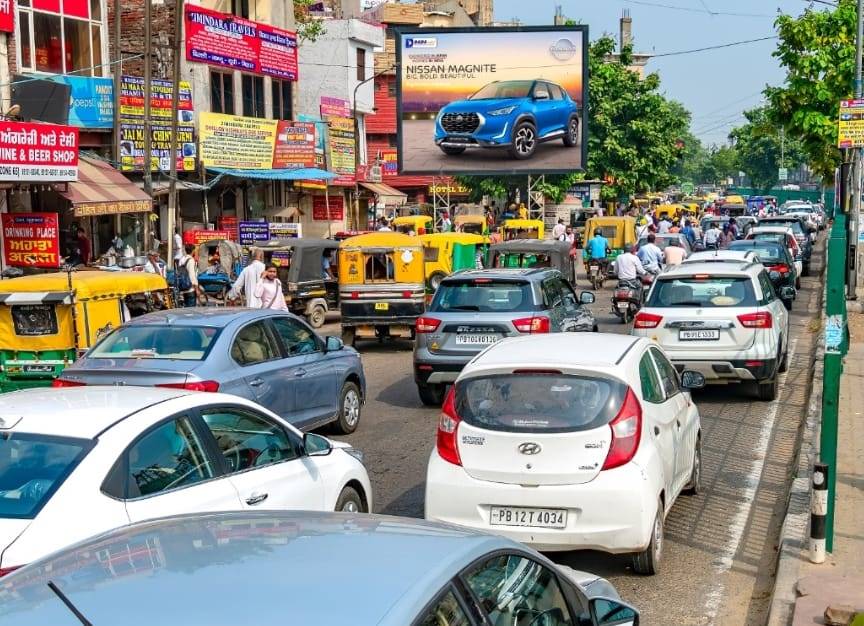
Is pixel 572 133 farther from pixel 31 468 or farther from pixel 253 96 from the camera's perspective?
pixel 31 468

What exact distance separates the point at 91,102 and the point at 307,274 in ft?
26.3

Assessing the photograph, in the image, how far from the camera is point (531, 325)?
14.2 m

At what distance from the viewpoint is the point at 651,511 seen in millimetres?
7480

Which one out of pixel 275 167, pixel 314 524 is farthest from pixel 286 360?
pixel 275 167

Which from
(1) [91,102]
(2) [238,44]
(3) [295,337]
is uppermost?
(2) [238,44]

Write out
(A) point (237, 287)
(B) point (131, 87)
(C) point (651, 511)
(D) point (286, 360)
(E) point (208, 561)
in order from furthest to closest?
1. (B) point (131, 87)
2. (A) point (237, 287)
3. (D) point (286, 360)
4. (C) point (651, 511)
5. (E) point (208, 561)

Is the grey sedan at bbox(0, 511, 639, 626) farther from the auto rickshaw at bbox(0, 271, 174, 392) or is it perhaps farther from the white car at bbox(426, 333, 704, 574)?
the auto rickshaw at bbox(0, 271, 174, 392)

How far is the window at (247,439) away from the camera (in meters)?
6.70

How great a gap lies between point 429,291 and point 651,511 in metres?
20.4

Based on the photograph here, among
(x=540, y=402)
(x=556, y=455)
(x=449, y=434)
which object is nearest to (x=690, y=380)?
(x=540, y=402)

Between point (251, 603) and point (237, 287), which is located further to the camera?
point (237, 287)

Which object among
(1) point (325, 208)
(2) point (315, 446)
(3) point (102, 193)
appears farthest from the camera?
(1) point (325, 208)

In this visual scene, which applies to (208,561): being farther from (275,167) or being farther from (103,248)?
(275,167)

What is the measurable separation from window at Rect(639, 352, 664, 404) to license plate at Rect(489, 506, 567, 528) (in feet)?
3.43
